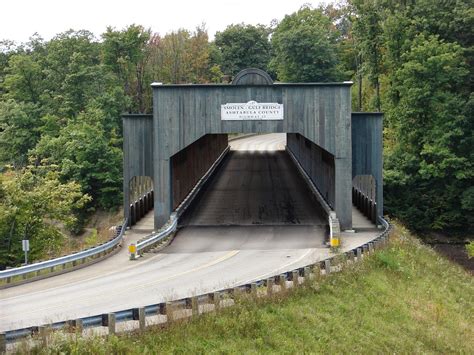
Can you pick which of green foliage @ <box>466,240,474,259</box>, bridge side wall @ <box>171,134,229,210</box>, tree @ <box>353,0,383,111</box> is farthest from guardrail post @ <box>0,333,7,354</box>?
tree @ <box>353,0,383,111</box>

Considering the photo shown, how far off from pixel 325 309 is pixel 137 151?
1761cm

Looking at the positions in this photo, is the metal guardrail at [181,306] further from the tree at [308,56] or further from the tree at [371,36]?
the tree at [308,56]

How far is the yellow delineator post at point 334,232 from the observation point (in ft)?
89.1

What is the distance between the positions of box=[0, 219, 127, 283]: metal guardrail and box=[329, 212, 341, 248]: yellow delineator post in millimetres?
8738

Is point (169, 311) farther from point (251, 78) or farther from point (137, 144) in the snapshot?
point (137, 144)

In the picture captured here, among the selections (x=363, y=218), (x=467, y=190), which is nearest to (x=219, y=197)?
(x=363, y=218)

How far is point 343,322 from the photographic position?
1917cm

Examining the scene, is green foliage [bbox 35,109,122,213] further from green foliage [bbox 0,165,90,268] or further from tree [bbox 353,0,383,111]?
tree [bbox 353,0,383,111]

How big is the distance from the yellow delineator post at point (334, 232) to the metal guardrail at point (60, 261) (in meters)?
8.74

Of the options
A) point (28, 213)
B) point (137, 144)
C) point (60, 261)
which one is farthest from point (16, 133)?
point (60, 261)

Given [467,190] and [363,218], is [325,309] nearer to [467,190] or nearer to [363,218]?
[363,218]

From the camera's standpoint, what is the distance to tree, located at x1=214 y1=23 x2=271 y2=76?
117 metres

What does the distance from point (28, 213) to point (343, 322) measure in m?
22.1

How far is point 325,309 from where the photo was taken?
19469mm
